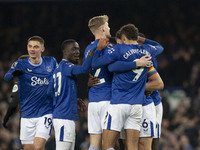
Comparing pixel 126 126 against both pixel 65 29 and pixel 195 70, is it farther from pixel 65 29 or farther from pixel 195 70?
pixel 65 29

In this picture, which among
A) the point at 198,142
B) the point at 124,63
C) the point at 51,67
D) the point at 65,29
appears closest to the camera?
the point at 124,63

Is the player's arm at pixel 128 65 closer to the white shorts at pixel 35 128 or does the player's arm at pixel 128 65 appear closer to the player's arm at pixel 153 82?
the player's arm at pixel 153 82

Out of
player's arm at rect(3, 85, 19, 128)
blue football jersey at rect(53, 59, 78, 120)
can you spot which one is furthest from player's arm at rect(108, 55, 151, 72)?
player's arm at rect(3, 85, 19, 128)

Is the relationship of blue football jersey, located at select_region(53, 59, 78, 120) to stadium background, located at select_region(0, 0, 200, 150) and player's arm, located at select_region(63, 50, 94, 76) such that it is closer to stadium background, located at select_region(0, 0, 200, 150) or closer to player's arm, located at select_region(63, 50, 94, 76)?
player's arm, located at select_region(63, 50, 94, 76)

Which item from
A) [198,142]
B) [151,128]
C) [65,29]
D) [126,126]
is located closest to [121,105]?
[126,126]

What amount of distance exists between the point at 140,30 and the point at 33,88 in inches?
406

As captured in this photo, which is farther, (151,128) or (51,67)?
(51,67)

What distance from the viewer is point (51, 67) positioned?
7.90 m

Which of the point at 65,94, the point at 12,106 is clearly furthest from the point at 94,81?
the point at 12,106

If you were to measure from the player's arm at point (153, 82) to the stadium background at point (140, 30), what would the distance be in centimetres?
605

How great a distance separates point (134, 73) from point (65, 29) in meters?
12.3

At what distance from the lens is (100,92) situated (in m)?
6.81

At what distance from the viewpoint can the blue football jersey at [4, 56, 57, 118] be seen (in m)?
7.71

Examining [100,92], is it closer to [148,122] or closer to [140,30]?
[148,122]
